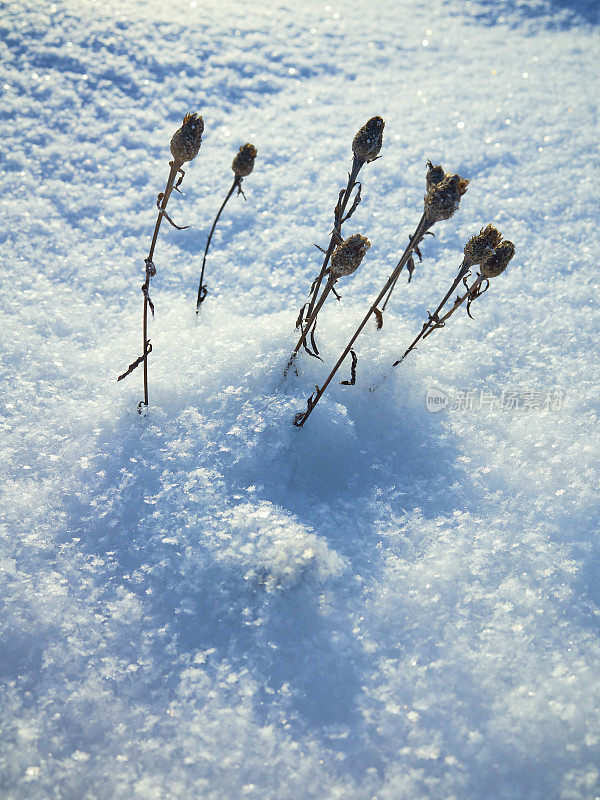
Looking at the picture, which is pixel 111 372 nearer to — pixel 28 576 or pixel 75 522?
pixel 75 522

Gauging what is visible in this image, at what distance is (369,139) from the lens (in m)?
1.54

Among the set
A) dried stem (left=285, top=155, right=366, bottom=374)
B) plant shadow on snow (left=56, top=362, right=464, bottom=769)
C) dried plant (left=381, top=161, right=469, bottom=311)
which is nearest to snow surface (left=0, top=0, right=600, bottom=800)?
plant shadow on snow (left=56, top=362, right=464, bottom=769)

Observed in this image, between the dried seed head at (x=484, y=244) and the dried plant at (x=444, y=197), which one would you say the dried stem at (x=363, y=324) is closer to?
the dried plant at (x=444, y=197)

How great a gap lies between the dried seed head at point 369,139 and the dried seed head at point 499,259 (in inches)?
16.9

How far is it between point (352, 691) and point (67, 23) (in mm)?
3646

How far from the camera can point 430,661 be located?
1.36 meters

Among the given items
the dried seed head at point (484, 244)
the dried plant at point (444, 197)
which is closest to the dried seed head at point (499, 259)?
the dried seed head at point (484, 244)

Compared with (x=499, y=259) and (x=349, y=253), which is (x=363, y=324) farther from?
(x=499, y=259)

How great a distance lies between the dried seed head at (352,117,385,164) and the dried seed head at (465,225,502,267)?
369 mm

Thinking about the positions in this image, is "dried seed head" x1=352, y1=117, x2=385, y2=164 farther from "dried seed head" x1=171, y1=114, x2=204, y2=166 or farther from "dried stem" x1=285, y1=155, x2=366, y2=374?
"dried seed head" x1=171, y1=114, x2=204, y2=166

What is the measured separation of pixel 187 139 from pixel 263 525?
1.06 m

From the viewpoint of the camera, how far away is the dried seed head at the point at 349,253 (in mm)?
1477

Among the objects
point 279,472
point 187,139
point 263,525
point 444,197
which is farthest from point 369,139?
point 263,525

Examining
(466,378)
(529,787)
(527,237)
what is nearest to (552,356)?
(466,378)
